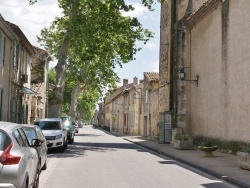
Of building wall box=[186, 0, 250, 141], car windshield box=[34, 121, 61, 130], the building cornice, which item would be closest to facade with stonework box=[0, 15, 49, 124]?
car windshield box=[34, 121, 61, 130]

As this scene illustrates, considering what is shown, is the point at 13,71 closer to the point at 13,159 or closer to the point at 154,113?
the point at 154,113

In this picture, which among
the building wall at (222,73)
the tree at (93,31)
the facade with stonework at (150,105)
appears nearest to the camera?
the building wall at (222,73)

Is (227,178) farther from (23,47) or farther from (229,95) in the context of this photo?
(23,47)

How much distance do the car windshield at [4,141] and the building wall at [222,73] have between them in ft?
44.8

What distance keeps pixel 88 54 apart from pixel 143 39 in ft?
16.0

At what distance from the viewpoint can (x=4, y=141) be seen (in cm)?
692

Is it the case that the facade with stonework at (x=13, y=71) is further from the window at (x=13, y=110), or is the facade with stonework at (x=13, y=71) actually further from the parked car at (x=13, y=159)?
the parked car at (x=13, y=159)

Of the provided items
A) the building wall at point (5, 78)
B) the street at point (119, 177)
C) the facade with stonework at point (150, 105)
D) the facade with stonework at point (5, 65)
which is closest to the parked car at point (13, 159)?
the street at point (119, 177)

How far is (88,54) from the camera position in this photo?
30.9 meters

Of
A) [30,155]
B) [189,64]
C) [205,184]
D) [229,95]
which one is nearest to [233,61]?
[229,95]

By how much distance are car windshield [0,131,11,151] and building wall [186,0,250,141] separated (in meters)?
13.6

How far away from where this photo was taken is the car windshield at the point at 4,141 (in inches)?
268

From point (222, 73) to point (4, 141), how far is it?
16892mm

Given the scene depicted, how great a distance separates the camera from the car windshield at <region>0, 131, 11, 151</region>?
6801 mm
